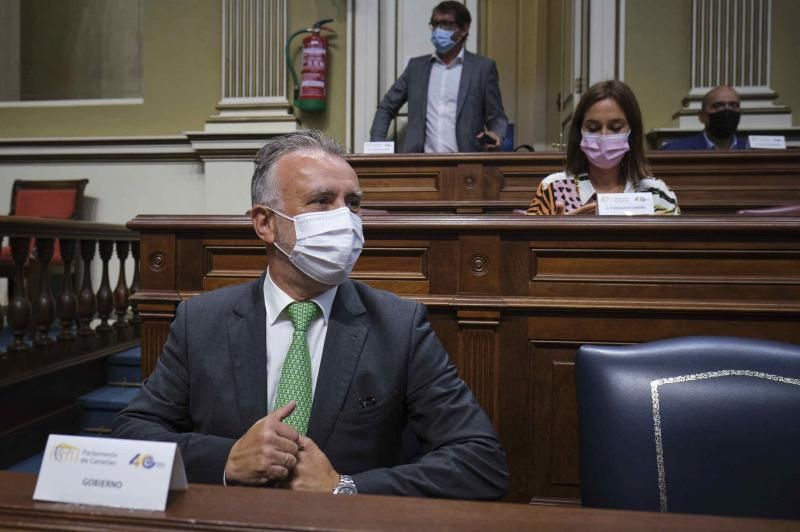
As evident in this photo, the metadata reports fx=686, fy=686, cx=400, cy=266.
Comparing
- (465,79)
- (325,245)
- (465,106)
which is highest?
(465,79)

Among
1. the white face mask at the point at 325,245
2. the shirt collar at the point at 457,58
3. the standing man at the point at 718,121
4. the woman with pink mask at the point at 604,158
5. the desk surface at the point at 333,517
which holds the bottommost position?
the desk surface at the point at 333,517

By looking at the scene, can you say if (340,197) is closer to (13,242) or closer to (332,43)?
(13,242)

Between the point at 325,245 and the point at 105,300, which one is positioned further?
the point at 105,300

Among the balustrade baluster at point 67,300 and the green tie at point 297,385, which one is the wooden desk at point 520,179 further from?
the green tie at point 297,385

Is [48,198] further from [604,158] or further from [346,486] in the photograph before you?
[346,486]

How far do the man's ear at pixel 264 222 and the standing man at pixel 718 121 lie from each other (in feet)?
11.3

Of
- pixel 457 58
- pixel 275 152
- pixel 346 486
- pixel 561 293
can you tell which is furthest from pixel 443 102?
pixel 346 486

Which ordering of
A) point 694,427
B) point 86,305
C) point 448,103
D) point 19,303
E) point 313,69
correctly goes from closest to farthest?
1. point 694,427
2. point 19,303
3. point 86,305
4. point 448,103
5. point 313,69

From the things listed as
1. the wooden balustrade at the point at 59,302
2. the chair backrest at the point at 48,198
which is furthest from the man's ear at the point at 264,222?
the chair backrest at the point at 48,198

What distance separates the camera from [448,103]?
15.4ft

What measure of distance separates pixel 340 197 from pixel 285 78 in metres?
4.22

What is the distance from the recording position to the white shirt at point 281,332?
134cm

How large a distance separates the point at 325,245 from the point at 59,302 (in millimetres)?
2662

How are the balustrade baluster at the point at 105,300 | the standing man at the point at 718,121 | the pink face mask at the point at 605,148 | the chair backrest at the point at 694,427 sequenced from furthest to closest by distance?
the standing man at the point at 718,121 → the balustrade baluster at the point at 105,300 → the pink face mask at the point at 605,148 → the chair backrest at the point at 694,427
